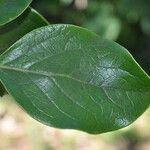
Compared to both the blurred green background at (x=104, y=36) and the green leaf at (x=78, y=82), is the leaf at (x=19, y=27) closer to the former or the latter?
the green leaf at (x=78, y=82)

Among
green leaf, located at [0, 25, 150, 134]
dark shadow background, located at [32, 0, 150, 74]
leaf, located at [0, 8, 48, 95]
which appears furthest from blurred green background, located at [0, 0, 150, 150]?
green leaf, located at [0, 25, 150, 134]

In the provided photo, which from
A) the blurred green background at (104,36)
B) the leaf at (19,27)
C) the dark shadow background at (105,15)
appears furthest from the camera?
the blurred green background at (104,36)

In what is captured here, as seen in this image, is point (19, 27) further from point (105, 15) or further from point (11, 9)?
point (105, 15)

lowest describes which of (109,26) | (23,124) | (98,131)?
(23,124)

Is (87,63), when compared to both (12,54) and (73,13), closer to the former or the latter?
(12,54)

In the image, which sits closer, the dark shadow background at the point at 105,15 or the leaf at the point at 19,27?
the leaf at the point at 19,27

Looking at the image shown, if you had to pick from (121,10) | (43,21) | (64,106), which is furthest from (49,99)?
(121,10)

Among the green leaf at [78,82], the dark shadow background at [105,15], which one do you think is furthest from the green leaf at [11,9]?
the dark shadow background at [105,15]
